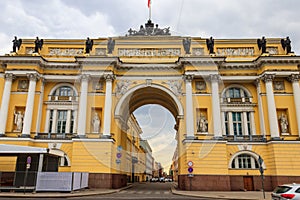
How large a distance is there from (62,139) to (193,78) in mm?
16875

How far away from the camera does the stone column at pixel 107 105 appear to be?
3018 centimetres

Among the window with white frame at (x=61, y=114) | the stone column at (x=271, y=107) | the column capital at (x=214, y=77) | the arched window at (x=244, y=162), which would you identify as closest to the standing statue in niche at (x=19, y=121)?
the window with white frame at (x=61, y=114)

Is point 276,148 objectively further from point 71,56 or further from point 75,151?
point 71,56

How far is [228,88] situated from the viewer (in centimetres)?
3353

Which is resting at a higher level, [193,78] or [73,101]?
[193,78]

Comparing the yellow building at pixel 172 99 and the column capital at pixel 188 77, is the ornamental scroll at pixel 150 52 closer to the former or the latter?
the yellow building at pixel 172 99

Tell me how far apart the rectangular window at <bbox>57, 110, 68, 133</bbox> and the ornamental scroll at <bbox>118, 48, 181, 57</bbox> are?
1017 cm

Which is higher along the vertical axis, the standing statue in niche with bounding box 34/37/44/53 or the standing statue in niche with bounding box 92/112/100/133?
the standing statue in niche with bounding box 34/37/44/53

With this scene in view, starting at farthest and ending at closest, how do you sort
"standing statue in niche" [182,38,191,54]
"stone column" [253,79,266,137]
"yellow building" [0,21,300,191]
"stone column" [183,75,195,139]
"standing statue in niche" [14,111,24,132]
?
"standing statue in niche" [182,38,191,54] < "standing statue in niche" [14,111,24,132] < "stone column" [253,79,266,137] < "stone column" [183,75,195,139] < "yellow building" [0,21,300,191]

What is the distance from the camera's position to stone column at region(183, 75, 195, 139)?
30.2 m

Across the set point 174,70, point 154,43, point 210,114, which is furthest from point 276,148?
point 154,43

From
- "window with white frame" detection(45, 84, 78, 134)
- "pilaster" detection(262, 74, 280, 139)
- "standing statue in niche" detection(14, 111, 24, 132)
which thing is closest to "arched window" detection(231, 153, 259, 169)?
"pilaster" detection(262, 74, 280, 139)

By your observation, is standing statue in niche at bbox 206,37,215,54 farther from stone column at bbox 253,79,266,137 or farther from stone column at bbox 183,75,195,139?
stone column at bbox 253,79,266,137

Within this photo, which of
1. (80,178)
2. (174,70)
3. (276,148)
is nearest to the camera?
(80,178)
